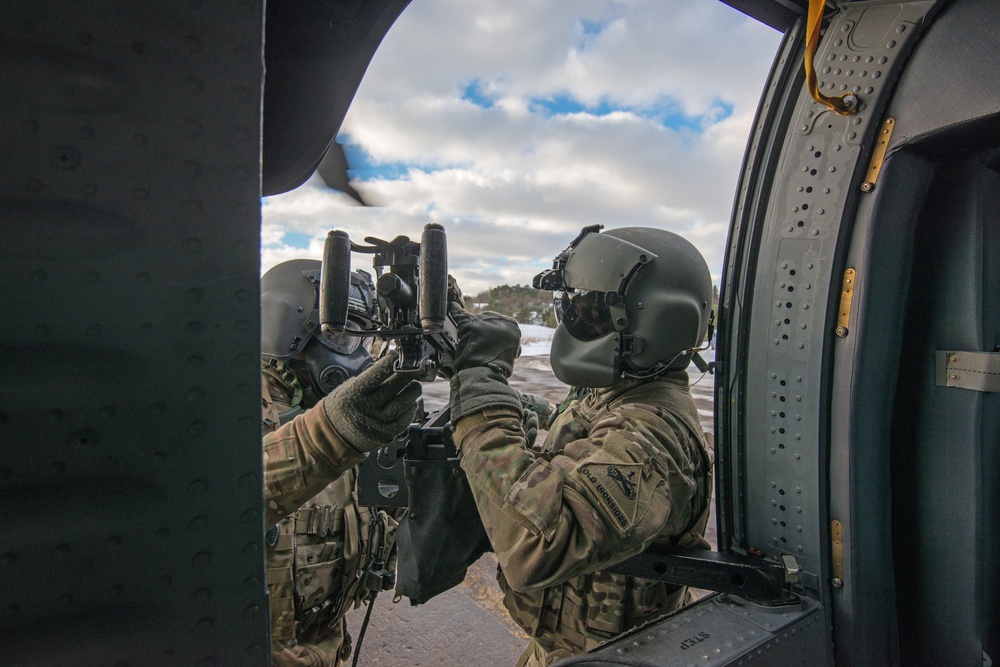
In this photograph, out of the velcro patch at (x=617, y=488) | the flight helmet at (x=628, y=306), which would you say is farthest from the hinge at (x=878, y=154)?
the velcro patch at (x=617, y=488)

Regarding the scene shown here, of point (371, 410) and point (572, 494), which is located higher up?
point (371, 410)

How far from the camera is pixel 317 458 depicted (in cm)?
177

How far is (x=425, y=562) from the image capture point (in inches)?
67.2

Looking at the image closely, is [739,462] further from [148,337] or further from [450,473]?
[148,337]

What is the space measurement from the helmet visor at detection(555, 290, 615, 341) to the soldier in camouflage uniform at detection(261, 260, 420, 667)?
62cm

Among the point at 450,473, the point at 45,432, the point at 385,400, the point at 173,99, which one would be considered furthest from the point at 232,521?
the point at 450,473

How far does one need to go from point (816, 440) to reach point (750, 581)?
19.7 inches

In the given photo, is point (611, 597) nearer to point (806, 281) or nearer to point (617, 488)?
point (617, 488)

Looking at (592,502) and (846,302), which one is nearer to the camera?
(592,502)

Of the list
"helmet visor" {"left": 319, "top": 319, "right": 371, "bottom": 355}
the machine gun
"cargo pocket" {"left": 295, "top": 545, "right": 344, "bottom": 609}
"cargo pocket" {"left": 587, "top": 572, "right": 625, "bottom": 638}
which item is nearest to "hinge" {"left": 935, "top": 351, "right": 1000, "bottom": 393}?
"cargo pocket" {"left": 587, "top": 572, "right": 625, "bottom": 638}

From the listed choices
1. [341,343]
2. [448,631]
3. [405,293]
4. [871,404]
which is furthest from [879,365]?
[448,631]

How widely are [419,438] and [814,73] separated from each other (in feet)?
5.47

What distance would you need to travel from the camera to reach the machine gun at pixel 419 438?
1.26m

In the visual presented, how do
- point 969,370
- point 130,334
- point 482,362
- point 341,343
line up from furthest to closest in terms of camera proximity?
1. point 341,343
2. point 482,362
3. point 969,370
4. point 130,334
